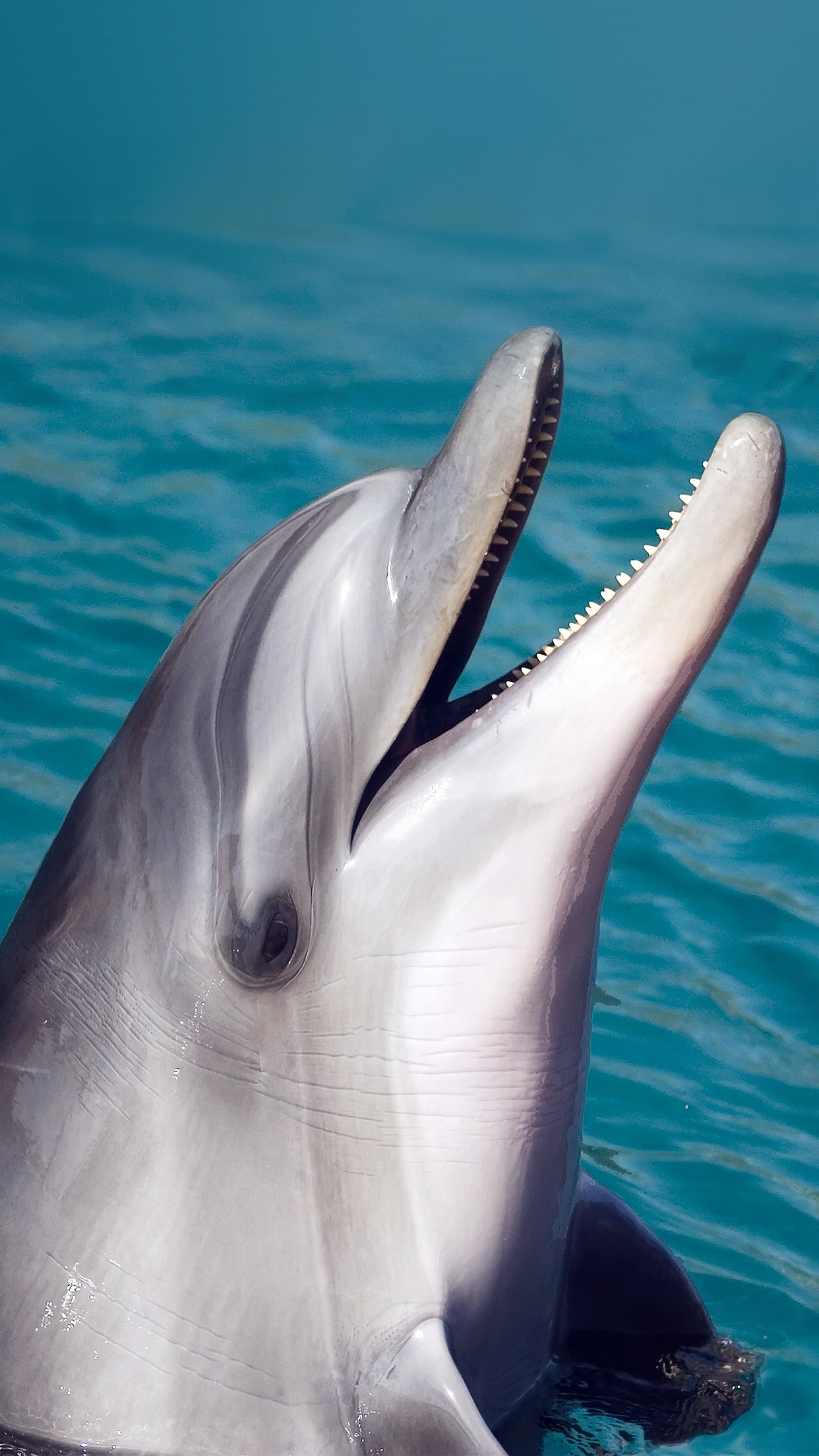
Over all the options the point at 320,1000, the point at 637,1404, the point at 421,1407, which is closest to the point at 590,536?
the point at 637,1404

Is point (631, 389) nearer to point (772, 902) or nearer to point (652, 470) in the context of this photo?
point (652, 470)

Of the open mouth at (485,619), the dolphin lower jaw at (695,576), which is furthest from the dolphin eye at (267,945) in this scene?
the dolphin lower jaw at (695,576)

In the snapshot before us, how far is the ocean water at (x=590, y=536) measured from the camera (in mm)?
6562

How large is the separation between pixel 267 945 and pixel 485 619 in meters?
0.77

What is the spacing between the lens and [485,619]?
3.58 m

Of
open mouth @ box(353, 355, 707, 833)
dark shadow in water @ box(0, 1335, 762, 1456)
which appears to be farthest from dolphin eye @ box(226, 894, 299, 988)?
dark shadow in water @ box(0, 1335, 762, 1456)

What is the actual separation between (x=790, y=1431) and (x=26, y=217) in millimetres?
14652

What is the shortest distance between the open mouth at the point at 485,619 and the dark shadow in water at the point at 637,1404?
1583 millimetres

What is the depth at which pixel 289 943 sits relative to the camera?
3.57 m

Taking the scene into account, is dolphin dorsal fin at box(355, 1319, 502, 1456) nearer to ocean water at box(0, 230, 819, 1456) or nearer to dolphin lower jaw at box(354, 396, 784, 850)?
ocean water at box(0, 230, 819, 1456)

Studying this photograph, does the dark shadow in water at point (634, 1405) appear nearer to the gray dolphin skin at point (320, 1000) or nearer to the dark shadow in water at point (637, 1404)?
the dark shadow in water at point (637, 1404)

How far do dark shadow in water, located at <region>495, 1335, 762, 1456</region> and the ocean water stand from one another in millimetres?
26

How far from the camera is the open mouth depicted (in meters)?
3.45

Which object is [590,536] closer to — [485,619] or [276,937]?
[485,619]
